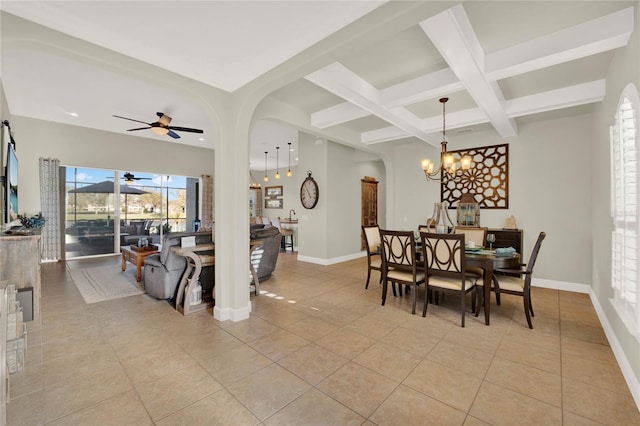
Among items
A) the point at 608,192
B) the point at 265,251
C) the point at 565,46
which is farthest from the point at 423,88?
the point at 265,251

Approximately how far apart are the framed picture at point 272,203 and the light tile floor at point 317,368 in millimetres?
7713

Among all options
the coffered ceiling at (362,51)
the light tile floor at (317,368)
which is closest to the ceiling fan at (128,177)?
the coffered ceiling at (362,51)

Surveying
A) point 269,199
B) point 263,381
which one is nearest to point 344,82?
point 263,381

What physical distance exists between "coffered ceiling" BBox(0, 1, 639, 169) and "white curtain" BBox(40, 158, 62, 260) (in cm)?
192

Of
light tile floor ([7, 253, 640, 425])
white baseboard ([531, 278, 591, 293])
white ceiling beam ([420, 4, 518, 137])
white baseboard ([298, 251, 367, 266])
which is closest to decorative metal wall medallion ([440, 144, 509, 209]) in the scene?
white baseboard ([531, 278, 591, 293])

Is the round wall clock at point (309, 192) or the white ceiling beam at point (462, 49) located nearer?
the white ceiling beam at point (462, 49)

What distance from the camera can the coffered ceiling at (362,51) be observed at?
2076 mm

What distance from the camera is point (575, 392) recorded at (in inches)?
77.8

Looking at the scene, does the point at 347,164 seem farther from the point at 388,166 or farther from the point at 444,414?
the point at 444,414

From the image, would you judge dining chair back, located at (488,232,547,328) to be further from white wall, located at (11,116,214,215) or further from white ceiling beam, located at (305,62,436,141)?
white wall, located at (11,116,214,215)

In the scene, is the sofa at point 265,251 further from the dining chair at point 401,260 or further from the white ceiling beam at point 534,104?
the white ceiling beam at point 534,104

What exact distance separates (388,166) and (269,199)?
20.5ft

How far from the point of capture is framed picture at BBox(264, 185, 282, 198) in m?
11.2

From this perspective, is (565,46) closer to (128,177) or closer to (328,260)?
(328,260)
